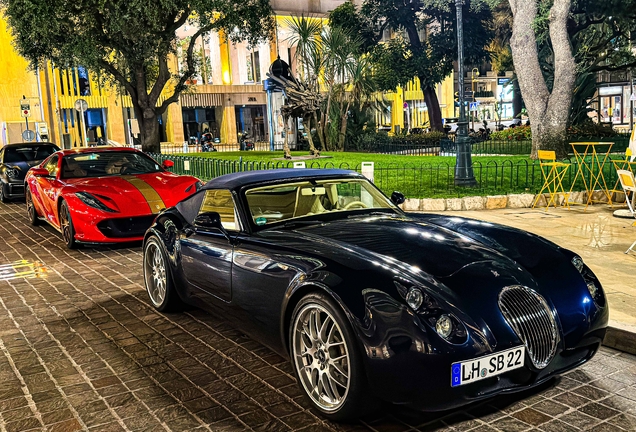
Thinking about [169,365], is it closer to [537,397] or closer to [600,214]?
[537,397]

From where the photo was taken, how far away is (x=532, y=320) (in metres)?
3.43

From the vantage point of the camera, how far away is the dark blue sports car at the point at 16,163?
669 inches

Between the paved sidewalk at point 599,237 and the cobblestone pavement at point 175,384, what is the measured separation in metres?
1.27

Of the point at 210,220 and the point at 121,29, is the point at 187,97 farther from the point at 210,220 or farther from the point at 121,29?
the point at 210,220

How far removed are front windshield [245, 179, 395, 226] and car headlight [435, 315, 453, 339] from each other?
1801 mm

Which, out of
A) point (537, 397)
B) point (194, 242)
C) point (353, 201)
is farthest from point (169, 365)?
point (537, 397)

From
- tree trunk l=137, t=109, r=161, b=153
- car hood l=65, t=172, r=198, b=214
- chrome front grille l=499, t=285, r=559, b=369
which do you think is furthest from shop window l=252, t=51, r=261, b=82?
chrome front grille l=499, t=285, r=559, b=369

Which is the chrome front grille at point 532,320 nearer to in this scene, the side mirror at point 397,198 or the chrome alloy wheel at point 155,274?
the side mirror at point 397,198

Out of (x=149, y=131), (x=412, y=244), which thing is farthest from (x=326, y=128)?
(x=412, y=244)

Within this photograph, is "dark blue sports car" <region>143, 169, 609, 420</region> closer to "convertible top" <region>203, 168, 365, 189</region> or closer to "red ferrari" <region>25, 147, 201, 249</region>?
"convertible top" <region>203, 168, 365, 189</region>

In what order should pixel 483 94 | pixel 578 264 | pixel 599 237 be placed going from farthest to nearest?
pixel 483 94, pixel 599 237, pixel 578 264

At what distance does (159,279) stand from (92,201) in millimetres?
3595

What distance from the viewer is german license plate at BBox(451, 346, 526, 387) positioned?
3141mm

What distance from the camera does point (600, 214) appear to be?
10.9 metres
